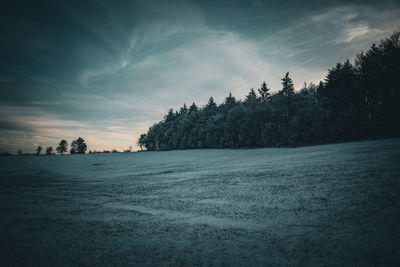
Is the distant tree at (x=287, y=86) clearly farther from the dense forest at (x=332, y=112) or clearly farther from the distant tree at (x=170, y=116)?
the distant tree at (x=170, y=116)

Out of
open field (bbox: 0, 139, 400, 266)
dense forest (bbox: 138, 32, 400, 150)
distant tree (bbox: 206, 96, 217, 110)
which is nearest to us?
open field (bbox: 0, 139, 400, 266)

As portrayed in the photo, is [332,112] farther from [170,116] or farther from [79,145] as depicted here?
[79,145]

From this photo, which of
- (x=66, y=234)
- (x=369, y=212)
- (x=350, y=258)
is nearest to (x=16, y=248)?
(x=66, y=234)

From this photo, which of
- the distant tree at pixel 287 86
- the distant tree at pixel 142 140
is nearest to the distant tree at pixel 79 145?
the distant tree at pixel 142 140

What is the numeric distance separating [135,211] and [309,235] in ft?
11.4

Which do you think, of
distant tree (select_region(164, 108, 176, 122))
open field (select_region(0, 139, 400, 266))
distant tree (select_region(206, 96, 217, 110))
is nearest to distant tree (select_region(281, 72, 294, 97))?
distant tree (select_region(206, 96, 217, 110))

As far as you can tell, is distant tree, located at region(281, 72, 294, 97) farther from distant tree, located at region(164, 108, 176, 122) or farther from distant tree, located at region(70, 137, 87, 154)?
distant tree, located at region(70, 137, 87, 154)

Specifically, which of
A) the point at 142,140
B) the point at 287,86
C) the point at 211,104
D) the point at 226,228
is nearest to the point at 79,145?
the point at 142,140

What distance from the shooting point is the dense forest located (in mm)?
25133

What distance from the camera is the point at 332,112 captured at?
95.3 feet

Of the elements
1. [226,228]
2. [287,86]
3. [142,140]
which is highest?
[287,86]

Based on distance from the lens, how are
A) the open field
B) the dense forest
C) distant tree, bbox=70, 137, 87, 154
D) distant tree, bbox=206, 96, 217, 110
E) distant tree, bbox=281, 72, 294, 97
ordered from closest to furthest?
the open field
the dense forest
distant tree, bbox=281, 72, 294, 97
distant tree, bbox=206, 96, 217, 110
distant tree, bbox=70, 137, 87, 154

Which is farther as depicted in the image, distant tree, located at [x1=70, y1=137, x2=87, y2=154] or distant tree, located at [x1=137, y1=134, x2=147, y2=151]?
distant tree, located at [x1=70, y1=137, x2=87, y2=154]

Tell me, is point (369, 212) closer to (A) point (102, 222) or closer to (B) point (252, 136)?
(A) point (102, 222)
